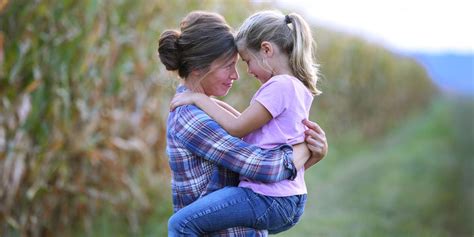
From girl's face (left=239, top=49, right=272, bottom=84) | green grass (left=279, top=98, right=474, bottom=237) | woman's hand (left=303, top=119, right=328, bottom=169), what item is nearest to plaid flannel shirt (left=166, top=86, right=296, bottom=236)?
woman's hand (left=303, top=119, right=328, bottom=169)

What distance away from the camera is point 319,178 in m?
10.9

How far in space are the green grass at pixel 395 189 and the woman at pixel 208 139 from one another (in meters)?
3.52

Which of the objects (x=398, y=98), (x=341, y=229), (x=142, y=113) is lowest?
(x=398, y=98)

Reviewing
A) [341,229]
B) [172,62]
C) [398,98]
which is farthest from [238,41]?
[398,98]

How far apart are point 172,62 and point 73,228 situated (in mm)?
2936

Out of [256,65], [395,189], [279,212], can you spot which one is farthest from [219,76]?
[395,189]

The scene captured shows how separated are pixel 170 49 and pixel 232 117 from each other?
0.32 meters

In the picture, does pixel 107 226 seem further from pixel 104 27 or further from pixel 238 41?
pixel 238 41

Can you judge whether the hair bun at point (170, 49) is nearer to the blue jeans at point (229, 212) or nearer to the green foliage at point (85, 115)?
the blue jeans at point (229, 212)

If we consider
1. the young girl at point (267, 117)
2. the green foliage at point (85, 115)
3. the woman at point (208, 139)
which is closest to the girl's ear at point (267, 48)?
the young girl at point (267, 117)

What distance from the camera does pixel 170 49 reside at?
2723mm

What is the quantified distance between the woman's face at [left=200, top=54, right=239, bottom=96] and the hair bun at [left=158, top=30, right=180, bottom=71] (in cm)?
12

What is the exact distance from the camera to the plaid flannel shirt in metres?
2.55

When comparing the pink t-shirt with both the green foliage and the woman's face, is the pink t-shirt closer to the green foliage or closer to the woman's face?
the woman's face
